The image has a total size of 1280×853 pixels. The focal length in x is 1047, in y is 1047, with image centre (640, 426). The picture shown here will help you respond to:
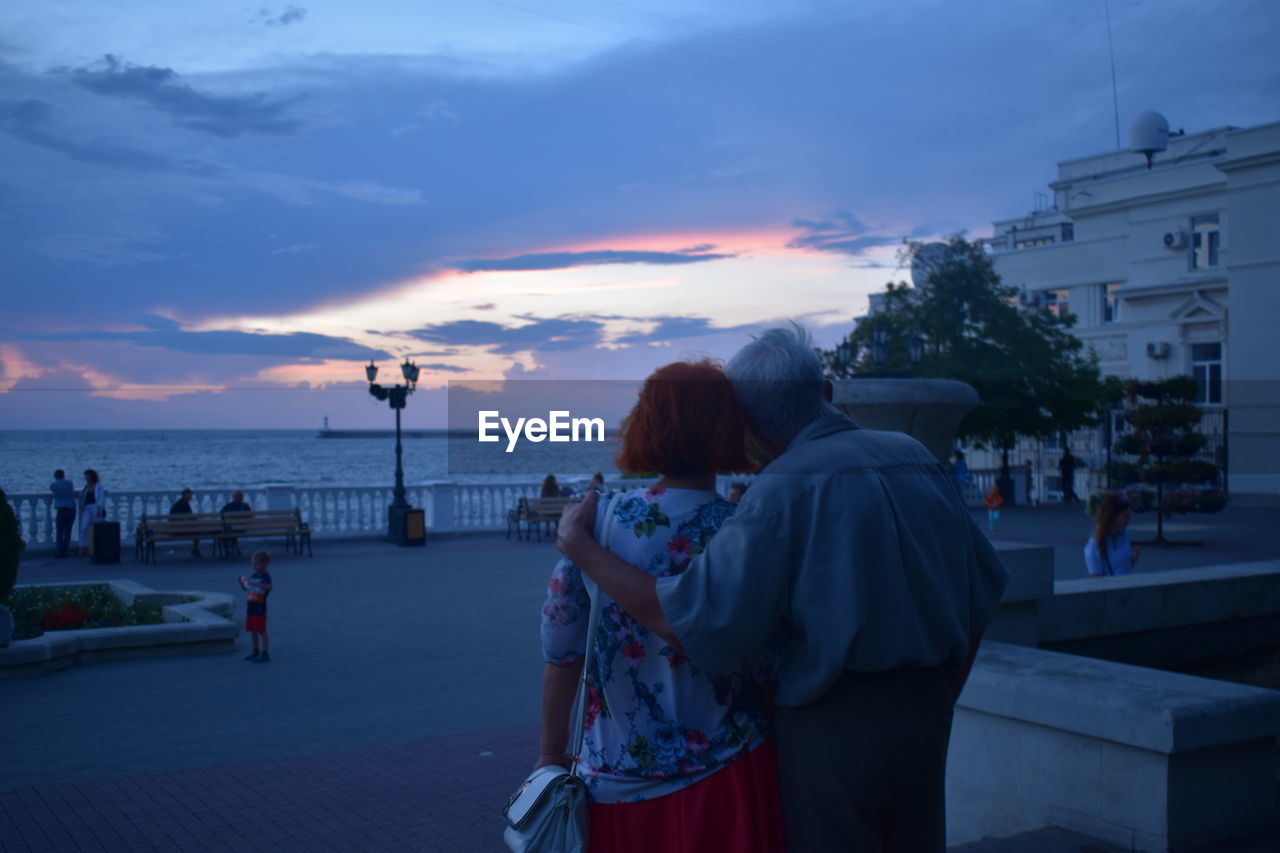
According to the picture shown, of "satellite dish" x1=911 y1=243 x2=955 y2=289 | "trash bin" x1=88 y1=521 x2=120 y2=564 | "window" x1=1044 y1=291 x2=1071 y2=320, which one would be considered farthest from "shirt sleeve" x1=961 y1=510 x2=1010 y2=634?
"window" x1=1044 y1=291 x2=1071 y2=320

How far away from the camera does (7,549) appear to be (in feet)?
30.3

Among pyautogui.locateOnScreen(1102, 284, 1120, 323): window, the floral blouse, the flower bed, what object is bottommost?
the flower bed

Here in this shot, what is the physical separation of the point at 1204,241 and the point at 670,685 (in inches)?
1575

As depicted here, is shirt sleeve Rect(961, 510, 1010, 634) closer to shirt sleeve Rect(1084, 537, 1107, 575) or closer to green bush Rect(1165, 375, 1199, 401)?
shirt sleeve Rect(1084, 537, 1107, 575)

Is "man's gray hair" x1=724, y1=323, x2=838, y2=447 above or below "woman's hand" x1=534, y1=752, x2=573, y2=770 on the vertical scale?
above

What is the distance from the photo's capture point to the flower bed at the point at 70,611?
33.1ft

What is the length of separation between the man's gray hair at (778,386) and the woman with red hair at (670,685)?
0.14ft

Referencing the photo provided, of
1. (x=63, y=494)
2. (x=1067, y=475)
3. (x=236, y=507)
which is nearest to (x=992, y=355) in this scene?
(x=1067, y=475)

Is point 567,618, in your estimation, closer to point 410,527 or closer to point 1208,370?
point 410,527

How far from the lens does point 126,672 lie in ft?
31.7

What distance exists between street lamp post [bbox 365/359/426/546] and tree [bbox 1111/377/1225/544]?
1464 cm

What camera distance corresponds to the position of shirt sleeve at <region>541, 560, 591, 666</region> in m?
2.51

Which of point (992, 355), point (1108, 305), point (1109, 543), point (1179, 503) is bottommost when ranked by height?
point (1179, 503)

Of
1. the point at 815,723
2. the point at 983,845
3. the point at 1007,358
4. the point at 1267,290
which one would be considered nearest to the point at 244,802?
the point at 983,845
